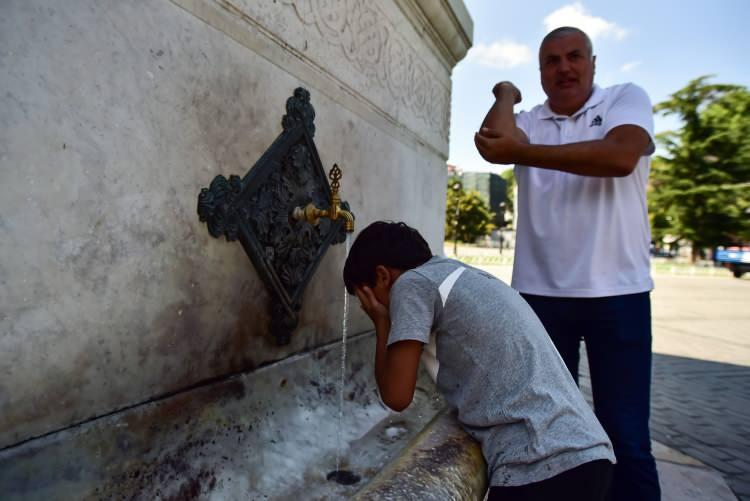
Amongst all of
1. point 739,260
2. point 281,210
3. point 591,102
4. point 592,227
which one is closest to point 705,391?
point 592,227

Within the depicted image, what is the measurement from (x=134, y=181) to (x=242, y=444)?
3.26 ft

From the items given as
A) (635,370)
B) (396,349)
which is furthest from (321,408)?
(635,370)

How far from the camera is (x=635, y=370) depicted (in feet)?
5.43

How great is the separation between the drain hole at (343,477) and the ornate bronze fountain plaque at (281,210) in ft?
1.85

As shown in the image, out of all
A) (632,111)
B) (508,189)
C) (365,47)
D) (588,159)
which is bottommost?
(588,159)

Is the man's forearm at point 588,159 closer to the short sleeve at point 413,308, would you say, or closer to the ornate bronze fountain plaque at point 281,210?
the short sleeve at point 413,308

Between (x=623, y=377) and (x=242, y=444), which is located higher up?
(x=623, y=377)

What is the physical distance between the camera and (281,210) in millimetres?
1991

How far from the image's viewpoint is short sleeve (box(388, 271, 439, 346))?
1314 millimetres

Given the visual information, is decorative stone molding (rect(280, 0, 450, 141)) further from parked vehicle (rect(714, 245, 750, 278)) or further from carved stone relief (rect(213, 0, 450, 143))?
parked vehicle (rect(714, 245, 750, 278))

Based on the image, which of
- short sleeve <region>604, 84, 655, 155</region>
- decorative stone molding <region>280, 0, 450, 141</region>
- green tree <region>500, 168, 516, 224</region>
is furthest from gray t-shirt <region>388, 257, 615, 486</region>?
green tree <region>500, 168, 516, 224</region>

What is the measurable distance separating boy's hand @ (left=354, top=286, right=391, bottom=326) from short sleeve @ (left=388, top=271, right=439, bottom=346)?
0.13 metres

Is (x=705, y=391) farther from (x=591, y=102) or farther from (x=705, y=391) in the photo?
(x=591, y=102)

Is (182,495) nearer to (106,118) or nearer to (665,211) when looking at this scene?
(106,118)
